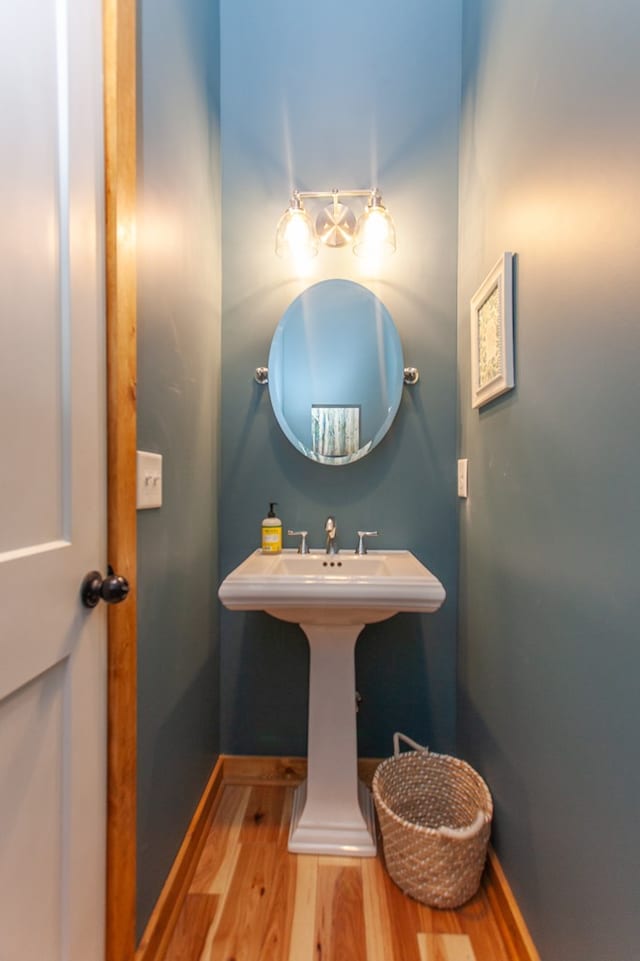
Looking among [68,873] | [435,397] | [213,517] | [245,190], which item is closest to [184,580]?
[213,517]

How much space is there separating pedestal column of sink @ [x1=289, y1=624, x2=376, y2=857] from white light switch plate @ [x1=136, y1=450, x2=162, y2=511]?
585mm

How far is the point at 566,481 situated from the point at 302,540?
0.89 meters

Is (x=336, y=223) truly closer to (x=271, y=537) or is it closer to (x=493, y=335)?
(x=493, y=335)

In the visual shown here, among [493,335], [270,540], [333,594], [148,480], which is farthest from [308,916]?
[493,335]

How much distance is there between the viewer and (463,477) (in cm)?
139

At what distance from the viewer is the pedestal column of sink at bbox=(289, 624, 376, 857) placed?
3.96ft

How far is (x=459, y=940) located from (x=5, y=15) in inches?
74.3

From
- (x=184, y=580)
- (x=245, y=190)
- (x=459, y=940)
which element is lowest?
(x=459, y=940)

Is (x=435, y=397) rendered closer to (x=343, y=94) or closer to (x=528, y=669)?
(x=528, y=669)

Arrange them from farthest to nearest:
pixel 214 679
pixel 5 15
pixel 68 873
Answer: pixel 214 679 → pixel 68 873 → pixel 5 15

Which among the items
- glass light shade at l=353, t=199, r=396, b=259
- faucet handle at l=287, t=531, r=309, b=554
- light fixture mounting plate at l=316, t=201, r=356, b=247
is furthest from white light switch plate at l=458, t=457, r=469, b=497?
light fixture mounting plate at l=316, t=201, r=356, b=247

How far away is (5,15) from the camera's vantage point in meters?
0.53

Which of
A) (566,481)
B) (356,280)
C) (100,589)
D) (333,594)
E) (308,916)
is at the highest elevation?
(356,280)

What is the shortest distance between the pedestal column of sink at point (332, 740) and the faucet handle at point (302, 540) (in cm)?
31
